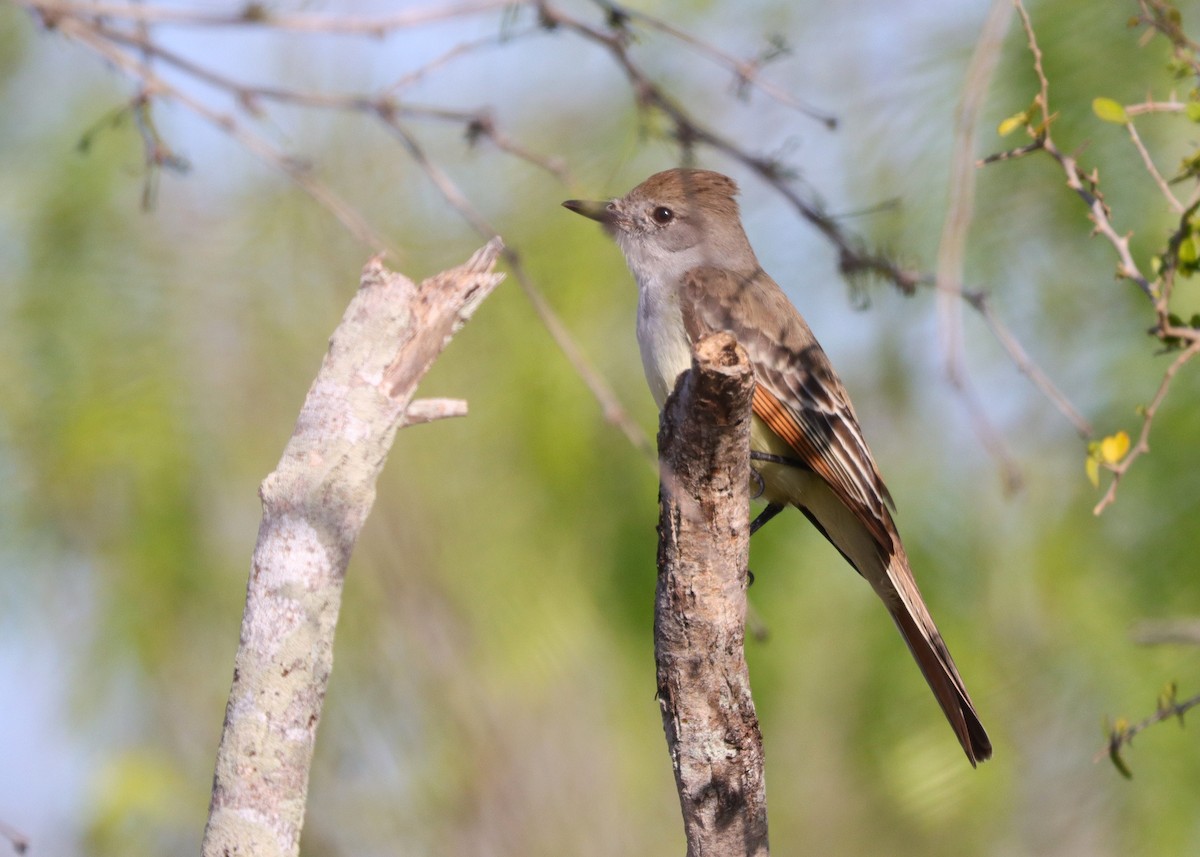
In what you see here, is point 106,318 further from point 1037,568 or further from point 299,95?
point 1037,568

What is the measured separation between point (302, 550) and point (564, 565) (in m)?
2.76

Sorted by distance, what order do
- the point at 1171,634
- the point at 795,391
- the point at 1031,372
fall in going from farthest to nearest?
1. the point at 795,391
2. the point at 1031,372
3. the point at 1171,634

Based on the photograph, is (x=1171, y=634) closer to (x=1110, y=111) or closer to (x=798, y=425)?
(x=1110, y=111)

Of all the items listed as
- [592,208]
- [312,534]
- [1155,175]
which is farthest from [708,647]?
[592,208]

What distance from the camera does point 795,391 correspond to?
4477 millimetres

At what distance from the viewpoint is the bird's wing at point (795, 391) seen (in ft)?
14.2

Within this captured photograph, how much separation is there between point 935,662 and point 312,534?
243 cm

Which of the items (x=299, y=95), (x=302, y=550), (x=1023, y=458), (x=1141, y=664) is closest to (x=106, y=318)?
(x=299, y=95)

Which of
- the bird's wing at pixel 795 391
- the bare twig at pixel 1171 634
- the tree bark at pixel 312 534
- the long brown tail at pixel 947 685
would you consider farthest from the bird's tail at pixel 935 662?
the tree bark at pixel 312 534

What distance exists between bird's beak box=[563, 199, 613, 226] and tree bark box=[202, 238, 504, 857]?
60.4 inches

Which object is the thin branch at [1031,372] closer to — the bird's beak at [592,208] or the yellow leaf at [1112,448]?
the yellow leaf at [1112,448]

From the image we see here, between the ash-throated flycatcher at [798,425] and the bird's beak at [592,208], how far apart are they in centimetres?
1

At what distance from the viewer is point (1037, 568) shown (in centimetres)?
584

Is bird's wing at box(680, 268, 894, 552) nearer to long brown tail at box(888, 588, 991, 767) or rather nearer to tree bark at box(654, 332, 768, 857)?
long brown tail at box(888, 588, 991, 767)
